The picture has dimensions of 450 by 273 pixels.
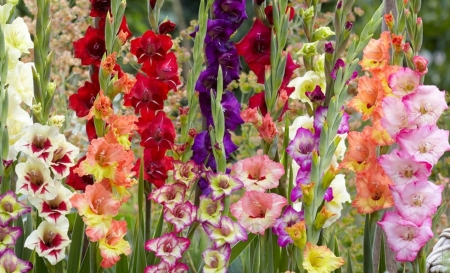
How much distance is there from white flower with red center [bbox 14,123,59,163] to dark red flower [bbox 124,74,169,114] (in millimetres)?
327

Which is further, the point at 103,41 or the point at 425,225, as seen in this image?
the point at 103,41

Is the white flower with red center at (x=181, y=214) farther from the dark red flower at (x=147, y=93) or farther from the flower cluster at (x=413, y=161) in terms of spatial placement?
the flower cluster at (x=413, y=161)

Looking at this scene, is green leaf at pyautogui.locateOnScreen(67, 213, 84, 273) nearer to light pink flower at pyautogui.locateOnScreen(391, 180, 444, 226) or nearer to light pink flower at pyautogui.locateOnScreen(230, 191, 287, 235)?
light pink flower at pyautogui.locateOnScreen(230, 191, 287, 235)

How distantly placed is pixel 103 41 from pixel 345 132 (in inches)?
29.2

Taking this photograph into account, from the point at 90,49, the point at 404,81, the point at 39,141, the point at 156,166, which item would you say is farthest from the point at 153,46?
the point at 404,81

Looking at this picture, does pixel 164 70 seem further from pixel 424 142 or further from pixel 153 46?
pixel 424 142

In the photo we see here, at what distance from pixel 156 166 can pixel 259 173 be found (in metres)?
0.39

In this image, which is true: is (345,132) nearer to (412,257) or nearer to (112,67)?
(412,257)

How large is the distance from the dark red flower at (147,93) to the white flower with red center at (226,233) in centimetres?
46

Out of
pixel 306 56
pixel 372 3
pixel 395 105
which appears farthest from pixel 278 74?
pixel 372 3

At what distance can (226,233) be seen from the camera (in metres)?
2.19

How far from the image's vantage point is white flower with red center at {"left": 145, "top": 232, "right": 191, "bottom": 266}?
2.21m

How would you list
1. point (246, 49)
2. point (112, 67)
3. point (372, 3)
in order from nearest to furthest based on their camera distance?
point (112, 67)
point (246, 49)
point (372, 3)

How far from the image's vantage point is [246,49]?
7.74 feet
